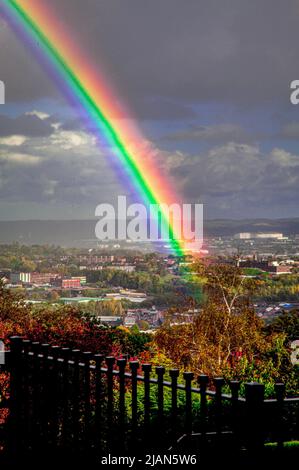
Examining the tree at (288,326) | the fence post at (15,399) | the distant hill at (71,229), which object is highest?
the distant hill at (71,229)

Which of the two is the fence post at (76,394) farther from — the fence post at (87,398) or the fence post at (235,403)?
the fence post at (235,403)

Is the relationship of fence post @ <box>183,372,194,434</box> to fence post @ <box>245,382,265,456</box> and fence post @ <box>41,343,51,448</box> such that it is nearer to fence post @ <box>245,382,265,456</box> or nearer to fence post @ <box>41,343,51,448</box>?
fence post @ <box>245,382,265,456</box>

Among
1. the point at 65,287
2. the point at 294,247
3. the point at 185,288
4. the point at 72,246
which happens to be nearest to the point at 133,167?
the point at 185,288

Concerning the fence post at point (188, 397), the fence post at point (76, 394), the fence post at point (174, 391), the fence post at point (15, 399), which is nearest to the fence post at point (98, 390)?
the fence post at point (76, 394)

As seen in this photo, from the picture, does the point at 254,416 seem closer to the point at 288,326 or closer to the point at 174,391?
the point at 174,391

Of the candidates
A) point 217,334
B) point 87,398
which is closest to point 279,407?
point 87,398
